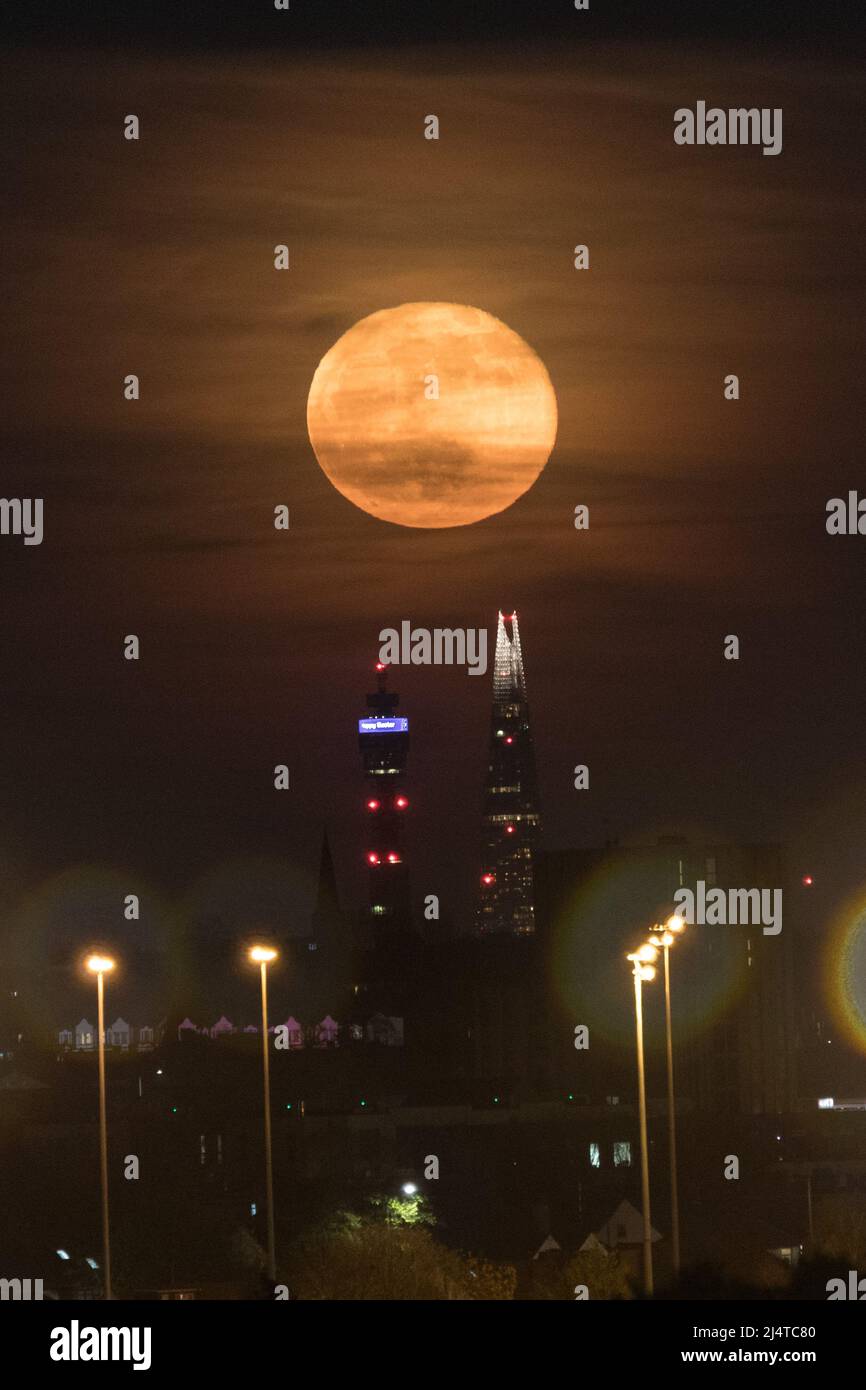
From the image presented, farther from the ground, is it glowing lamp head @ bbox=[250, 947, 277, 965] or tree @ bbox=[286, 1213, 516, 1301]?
glowing lamp head @ bbox=[250, 947, 277, 965]

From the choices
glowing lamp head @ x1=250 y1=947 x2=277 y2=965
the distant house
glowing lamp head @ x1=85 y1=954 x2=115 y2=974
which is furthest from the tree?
the distant house

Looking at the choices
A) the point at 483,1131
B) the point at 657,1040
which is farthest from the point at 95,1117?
the point at 657,1040

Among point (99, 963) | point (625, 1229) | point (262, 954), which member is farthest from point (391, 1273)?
point (625, 1229)

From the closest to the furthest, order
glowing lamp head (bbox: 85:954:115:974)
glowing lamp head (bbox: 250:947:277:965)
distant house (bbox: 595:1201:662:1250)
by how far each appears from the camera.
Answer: glowing lamp head (bbox: 85:954:115:974) < glowing lamp head (bbox: 250:947:277:965) < distant house (bbox: 595:1201:662:1250)

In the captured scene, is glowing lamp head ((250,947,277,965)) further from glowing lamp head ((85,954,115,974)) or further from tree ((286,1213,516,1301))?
tree ((286,1213,516,1301))

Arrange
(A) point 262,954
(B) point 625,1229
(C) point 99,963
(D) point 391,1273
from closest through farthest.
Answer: (C) point 99,963 < (A) point 262,954 < (D) point 391,1273 < (B) point 625,1229

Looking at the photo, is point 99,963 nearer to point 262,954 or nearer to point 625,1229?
point 262,954

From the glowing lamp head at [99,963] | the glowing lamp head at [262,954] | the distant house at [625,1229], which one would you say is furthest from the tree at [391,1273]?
the distant house at [625,1229]

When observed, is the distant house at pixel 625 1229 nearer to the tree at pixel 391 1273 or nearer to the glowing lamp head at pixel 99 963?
the tree at pixel 391 1273

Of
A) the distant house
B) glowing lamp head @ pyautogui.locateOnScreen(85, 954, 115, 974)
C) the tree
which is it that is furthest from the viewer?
the distant house

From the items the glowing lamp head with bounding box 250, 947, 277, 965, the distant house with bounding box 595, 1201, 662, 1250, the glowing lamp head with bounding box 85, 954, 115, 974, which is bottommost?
the distant house with bounding box 595, 1201, 662, 1250
